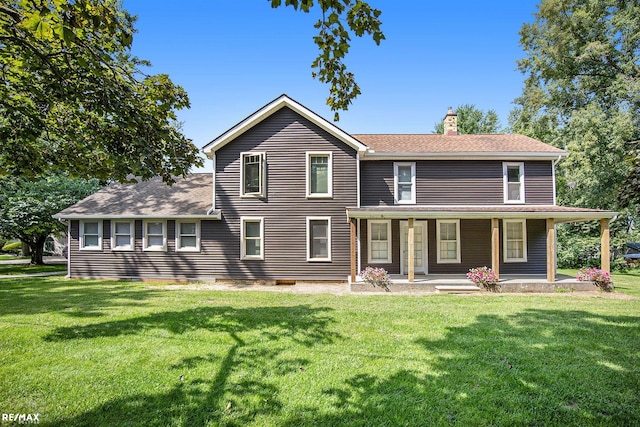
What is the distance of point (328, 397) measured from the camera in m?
3.89

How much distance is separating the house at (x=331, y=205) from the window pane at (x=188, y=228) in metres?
0.05

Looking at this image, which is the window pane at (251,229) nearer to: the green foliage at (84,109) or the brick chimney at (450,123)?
the green foliage at (84,109)

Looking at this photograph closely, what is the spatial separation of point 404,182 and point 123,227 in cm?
1293

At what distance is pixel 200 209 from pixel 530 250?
14.6m

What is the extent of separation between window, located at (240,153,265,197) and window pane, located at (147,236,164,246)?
4353 mm

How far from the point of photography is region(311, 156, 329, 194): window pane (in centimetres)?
1401

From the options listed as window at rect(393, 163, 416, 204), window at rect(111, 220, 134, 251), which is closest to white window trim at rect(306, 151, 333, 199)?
window at rect(393, 163, 416, 204)

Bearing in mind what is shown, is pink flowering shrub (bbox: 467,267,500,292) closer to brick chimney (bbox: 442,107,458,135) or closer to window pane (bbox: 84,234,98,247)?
brick chimney (bbox: 442,107,458,135)

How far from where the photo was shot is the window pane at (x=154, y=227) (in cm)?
1465

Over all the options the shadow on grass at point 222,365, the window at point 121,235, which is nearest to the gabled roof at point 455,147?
the shadow on grass at point 222,365

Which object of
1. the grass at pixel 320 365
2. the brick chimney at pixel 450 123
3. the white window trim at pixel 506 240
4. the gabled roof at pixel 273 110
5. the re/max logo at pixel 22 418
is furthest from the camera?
the brick chimney at pixel 450 123

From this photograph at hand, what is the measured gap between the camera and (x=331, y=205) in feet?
45.4

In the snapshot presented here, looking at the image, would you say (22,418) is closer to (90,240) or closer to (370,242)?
(370,242)

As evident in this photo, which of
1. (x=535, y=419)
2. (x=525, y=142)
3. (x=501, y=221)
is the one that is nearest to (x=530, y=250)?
(x=501, y=221)
